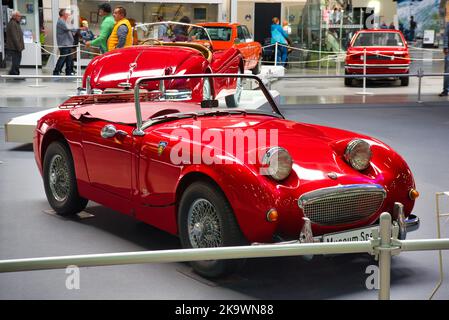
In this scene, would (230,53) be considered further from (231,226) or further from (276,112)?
(231,226)

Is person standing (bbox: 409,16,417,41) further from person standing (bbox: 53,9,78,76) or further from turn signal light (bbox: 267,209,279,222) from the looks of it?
turn signal light (bbox: 267,209,279,222)

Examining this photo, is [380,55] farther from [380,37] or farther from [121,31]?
[121,31]

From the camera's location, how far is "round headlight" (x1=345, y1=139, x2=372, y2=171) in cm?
500

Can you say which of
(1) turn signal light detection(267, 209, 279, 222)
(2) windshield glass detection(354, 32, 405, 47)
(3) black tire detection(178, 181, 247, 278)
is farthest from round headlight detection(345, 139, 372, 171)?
(2) windshield glass detection(354, 32, 405, 47)

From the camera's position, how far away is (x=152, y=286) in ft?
15.1

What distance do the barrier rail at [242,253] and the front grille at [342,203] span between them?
147 cm

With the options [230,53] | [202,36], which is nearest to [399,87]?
[202,36]

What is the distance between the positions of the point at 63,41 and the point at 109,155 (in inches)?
565

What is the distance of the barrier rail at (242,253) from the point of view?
2920 mm

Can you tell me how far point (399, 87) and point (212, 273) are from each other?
15.2m

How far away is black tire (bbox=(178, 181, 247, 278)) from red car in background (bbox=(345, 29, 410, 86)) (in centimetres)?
1353

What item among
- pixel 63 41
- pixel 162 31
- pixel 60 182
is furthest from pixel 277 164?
pixel 63 41

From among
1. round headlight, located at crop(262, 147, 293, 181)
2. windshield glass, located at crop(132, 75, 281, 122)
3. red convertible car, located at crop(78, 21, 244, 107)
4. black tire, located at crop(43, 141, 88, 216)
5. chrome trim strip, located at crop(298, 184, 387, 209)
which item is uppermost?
red convertible car, located at crop(78, 21, 244, 107)

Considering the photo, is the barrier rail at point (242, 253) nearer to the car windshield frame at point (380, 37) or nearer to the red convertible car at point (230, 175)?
the red convertible car at point (230, 175)
